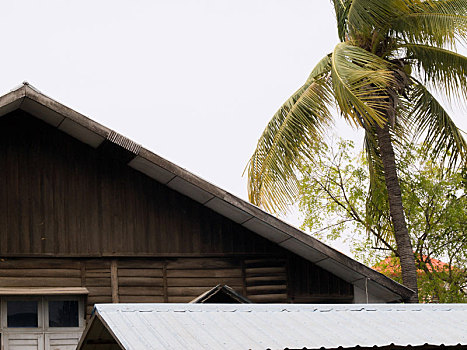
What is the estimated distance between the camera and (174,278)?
43.2 feet

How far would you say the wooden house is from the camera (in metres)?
12.5

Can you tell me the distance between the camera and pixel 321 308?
9312 millimetres

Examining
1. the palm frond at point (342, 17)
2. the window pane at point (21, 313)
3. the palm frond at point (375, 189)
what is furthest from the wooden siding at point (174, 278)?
the palm frond at point (342, 17)

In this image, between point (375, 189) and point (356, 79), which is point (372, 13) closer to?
point (356, 79)

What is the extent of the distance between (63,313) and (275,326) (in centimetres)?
524

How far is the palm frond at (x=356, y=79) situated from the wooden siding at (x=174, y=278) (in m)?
3.31

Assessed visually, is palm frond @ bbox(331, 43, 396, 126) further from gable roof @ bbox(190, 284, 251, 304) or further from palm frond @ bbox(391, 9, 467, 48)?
gable roof @ bbox(190, 284, 251, 304)

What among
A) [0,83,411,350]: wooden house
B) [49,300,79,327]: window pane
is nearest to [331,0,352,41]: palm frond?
[0,83,411,350]: wooden house

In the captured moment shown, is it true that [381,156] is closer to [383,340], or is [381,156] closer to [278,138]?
[278,138]

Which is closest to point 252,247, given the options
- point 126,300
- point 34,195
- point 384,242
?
point 126,300

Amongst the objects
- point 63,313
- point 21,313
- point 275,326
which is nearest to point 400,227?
point 63,313

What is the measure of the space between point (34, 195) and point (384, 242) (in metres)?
13.5

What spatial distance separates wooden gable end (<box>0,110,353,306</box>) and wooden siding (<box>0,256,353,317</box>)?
15mm

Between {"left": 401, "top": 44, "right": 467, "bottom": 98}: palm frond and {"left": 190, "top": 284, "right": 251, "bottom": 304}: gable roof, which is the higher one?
{"left": 401, "top": 44, "right": 467, "bottom": 98}: palm frond
